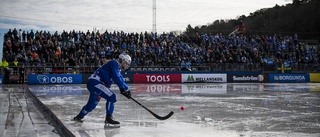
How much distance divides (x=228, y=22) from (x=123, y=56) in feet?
305

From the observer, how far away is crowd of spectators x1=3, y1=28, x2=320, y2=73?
96.1 feet

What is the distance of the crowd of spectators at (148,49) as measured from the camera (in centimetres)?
2930

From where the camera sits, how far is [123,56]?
27.7 feet

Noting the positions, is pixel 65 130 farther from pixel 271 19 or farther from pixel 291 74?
pixel 271 19

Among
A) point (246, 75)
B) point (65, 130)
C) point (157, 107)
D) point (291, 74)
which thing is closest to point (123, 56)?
point (65, 130)

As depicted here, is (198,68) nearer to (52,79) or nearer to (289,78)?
(289,78)

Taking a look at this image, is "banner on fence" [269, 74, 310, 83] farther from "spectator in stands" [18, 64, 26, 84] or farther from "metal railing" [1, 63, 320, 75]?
"spectator in stands" [18, 64, 26, 84]

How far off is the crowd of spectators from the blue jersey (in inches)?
858

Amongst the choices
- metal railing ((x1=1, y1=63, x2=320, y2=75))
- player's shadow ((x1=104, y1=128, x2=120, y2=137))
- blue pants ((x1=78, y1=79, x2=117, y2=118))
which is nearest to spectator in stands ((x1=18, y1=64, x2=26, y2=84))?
metal railing ((x1=1, y1=63, x2=320, y2=75))

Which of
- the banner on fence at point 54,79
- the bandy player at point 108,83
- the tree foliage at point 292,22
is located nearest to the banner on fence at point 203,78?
the banner on fence at point 54,79

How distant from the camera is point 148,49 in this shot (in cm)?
3353

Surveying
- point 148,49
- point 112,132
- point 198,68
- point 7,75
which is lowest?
point 112,132

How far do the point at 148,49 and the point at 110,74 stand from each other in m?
25.1

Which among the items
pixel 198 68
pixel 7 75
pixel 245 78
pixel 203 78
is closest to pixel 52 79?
pixel 7 75
